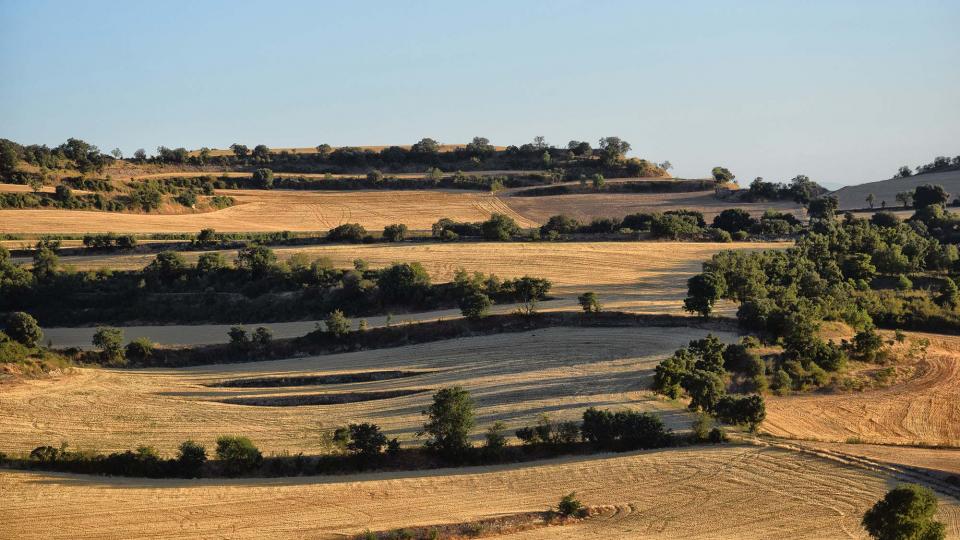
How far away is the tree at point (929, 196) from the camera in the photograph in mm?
114750

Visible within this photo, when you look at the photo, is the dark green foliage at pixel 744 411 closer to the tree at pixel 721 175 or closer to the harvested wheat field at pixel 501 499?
the harvested wheat field at pixel 501 499

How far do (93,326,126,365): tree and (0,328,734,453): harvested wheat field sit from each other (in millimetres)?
2572

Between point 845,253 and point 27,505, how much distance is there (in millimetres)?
65811

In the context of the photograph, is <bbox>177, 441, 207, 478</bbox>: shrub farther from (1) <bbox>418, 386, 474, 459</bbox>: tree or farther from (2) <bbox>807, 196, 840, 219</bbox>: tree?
(2) <bbox>807, 196, 840, 219</bbox>: tree

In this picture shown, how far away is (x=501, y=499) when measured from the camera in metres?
35.4

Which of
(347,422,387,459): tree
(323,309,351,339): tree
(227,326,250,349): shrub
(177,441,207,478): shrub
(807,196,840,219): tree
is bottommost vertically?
(177,441,207,478): shrub

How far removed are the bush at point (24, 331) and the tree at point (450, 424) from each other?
105 ft

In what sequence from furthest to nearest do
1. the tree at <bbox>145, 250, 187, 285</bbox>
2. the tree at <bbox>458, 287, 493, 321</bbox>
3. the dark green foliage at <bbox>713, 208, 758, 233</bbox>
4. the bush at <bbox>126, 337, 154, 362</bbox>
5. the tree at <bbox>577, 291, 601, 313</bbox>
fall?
1. the dark green foliage at <bbox>713, 208, 758, 233</bbox>
2. the tree at <bbox>145, 250, 187, 285</bbox>
3. the tree at <bbox>458, 287, 493, 321</bbox>
4. the bush at <bbox>126, 337, 154, 362</bbox>
5. the tree at <bbox>577, 291, 601, 313</bbox>

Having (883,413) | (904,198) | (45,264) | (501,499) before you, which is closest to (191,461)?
(501,499)

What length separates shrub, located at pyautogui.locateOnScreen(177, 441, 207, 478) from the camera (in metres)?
40.0

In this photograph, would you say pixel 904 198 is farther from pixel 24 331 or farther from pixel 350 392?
pixel 24 331

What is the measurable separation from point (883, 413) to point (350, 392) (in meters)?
27.4

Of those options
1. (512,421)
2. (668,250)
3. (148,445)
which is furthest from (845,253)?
(148,445)

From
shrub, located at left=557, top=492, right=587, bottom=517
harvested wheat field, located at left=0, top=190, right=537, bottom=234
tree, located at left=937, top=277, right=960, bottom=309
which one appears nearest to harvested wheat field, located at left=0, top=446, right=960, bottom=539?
shrub, located at left=557, top=492, right=587, bottom=517
